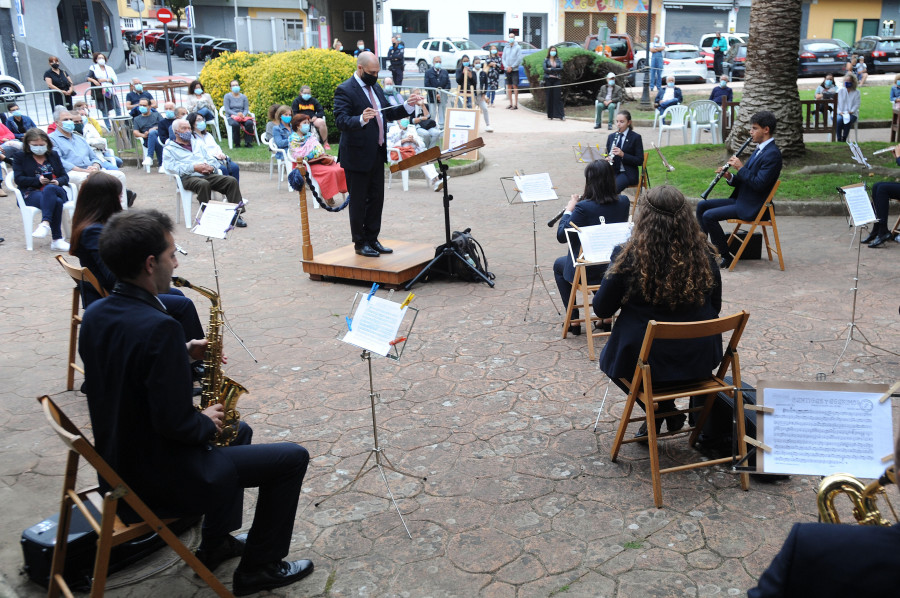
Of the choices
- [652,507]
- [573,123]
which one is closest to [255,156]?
[573,123]

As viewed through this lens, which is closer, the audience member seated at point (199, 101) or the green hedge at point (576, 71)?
the audience member seated at point (199, 101)

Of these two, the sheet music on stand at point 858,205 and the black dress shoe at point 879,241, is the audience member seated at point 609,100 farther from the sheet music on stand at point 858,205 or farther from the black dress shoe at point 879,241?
the sheet music on stand at point 858,205

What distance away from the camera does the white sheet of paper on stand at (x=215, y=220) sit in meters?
6.18

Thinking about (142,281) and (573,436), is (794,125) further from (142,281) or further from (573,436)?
(142,281)

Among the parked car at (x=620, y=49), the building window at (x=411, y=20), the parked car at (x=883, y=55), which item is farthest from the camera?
the building window at (x=411, y=20)

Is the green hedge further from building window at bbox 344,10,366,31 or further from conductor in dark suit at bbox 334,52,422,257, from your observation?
building window at bbox 344,10,366,31

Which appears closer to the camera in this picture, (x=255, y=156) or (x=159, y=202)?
(x=159, y=202)

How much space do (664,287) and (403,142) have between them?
962cm

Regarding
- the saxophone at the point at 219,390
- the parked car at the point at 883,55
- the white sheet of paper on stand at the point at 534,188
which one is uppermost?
the parked car at the point at 883,55

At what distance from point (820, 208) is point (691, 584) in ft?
26.5

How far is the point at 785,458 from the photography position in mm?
2787

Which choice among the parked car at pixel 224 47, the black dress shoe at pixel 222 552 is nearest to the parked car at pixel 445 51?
the parked car at pixel 224 47

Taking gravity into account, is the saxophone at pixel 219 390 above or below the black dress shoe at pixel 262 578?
above

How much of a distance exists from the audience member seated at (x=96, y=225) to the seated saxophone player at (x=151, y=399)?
7.18 feet
